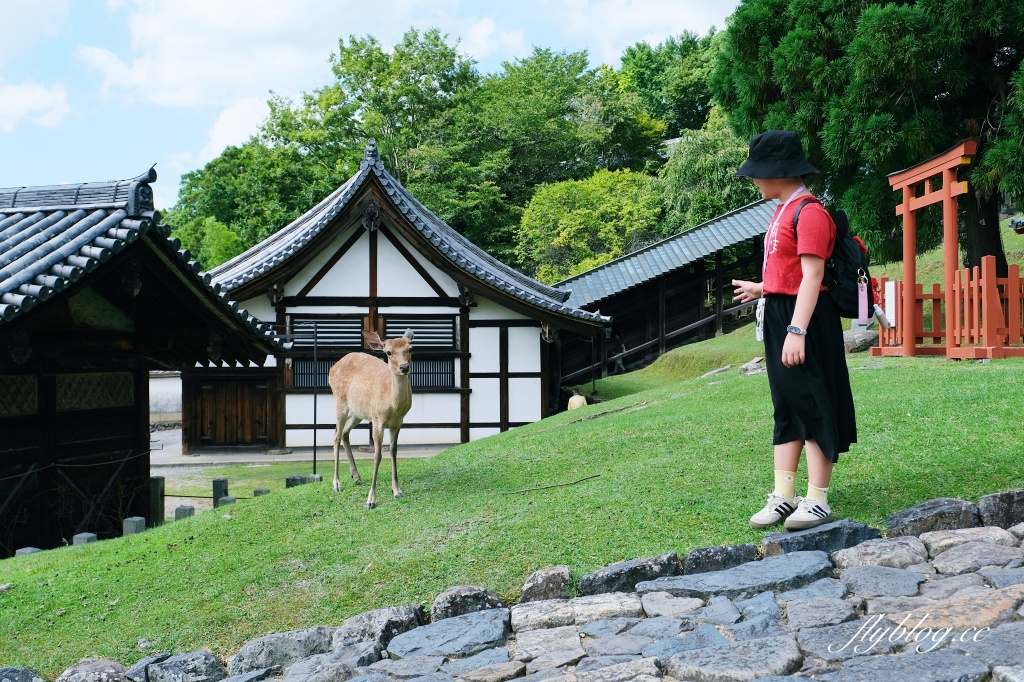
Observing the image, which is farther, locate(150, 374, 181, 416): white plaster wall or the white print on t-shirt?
locate(150, 374, 181, 416): white plaster wall

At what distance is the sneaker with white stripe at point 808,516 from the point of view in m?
5.23

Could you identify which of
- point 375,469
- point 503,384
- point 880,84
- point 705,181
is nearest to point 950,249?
point 880,84

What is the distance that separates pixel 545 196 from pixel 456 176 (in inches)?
269

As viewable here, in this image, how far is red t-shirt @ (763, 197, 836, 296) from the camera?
505 centimetres

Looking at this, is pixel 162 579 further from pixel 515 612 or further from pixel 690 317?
pixel 690 317

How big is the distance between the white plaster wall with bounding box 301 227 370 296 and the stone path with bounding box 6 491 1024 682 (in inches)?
563

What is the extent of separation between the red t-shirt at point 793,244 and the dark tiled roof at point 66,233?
212 inches

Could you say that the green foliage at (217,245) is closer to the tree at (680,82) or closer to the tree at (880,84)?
the tree at (680,82)

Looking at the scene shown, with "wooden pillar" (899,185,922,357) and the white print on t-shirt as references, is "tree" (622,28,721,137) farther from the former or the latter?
the white print on t-shirt

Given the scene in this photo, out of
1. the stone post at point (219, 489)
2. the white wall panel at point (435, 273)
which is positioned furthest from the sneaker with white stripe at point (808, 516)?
the white wall panel at point (435, 273)

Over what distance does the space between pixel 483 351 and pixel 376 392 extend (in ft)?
35.4

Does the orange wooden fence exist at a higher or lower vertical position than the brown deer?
higher

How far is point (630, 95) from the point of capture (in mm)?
41469

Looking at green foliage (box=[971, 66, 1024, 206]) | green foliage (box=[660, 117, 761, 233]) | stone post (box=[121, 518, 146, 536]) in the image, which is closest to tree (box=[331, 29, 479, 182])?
green foliage (box=[660, 117, 761, 233])
